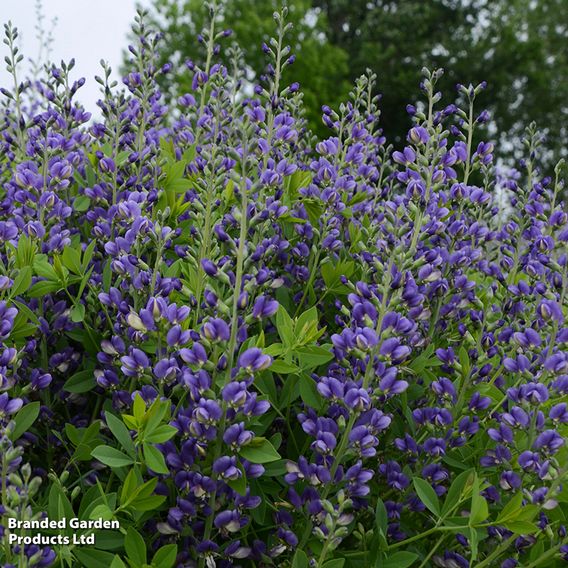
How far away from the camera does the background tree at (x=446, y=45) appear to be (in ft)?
86.8

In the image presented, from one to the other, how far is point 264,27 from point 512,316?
2433 centimetres

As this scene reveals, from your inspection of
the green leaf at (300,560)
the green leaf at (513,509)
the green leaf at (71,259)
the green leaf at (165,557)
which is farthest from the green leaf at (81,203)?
the green leaf at (513,509)

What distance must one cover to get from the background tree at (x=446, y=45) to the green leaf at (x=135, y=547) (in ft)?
81.2

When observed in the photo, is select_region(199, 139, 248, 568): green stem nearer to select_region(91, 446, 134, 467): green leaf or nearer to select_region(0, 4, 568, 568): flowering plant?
select_region(0, 4, 568, 568): flowering plant

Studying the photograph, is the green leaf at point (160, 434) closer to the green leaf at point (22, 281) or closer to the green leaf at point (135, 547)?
the green leaf at point (135, 547)

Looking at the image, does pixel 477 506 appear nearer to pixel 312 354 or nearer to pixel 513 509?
pixel 513 509

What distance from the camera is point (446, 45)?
29.2 meters

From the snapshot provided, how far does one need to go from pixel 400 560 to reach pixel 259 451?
478 millimetres

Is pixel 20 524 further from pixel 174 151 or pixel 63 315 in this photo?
pixel 174 151

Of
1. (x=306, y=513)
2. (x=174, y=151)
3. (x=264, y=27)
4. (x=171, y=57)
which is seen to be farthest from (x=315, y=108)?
(x=306, y=513)

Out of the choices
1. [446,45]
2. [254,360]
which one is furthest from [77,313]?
[446,45]

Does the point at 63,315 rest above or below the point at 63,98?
below

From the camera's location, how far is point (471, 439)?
2318mm

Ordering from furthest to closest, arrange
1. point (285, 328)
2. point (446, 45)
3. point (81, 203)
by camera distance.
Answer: point (446, 45)
point (81, 203)
point (285, 328)
